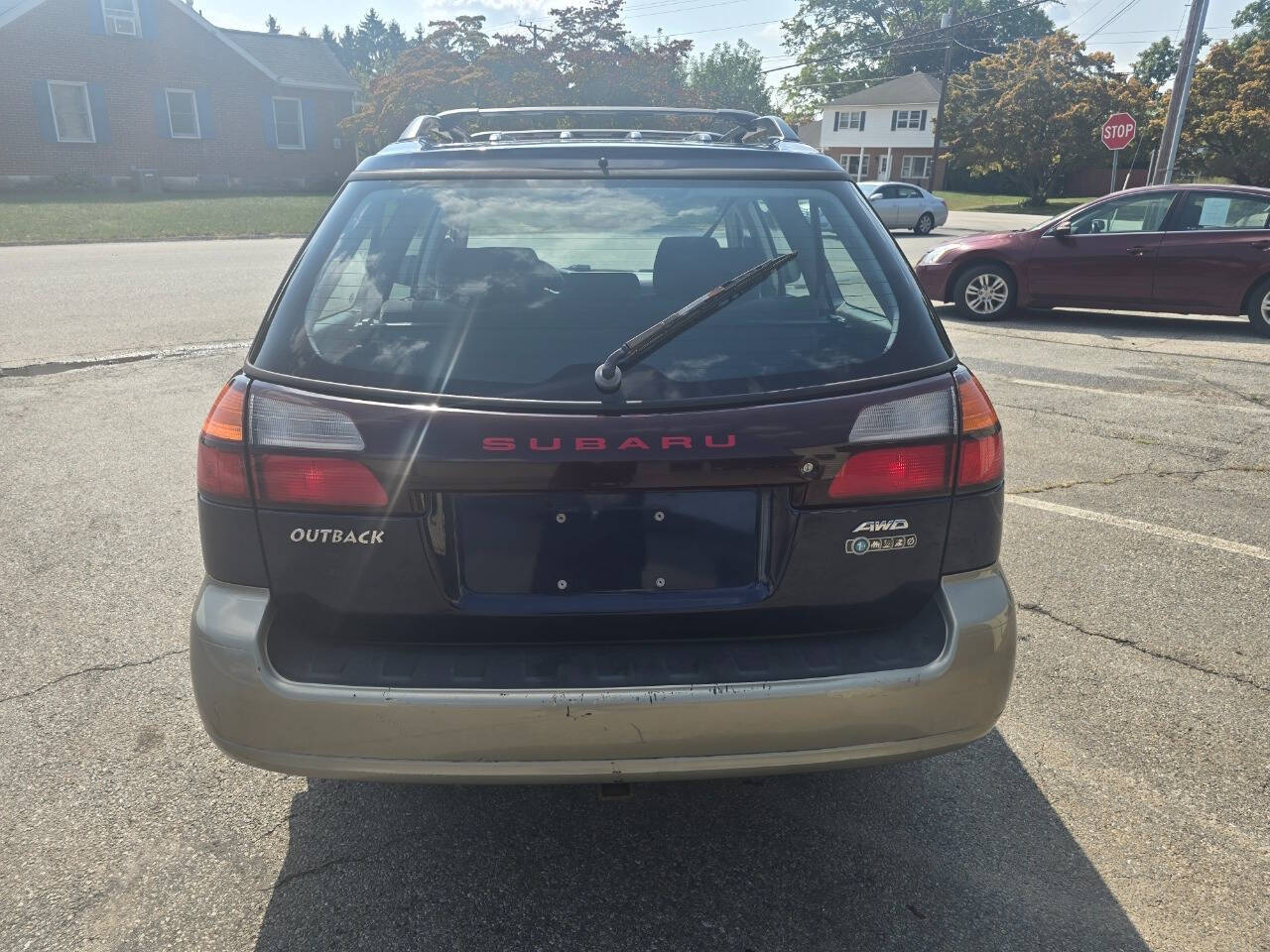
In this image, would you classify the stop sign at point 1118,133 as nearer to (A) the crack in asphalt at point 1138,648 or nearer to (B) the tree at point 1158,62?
(A) the crack in asphalt at point 1138,648

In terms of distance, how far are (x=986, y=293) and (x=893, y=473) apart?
9980 mm

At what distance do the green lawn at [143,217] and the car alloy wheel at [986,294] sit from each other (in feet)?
36.9

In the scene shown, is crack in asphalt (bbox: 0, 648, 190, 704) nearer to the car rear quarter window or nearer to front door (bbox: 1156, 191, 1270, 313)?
front door (bbox: 1156, 191, 1270, 313)

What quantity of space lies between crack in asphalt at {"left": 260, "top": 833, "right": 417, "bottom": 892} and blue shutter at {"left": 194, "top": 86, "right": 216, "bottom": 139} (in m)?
35.6

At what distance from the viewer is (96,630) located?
369 centimetres

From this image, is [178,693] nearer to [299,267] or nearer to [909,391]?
[299,267]

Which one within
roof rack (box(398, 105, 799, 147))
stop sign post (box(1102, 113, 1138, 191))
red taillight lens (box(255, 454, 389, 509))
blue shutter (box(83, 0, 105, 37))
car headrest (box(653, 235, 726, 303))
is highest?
blue shutter (box(83, 0, 105, 37))

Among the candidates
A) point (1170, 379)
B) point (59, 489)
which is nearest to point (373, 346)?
point (59, 489)

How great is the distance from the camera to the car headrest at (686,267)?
2332 millimetres

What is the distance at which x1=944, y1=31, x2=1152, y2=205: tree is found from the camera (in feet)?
144

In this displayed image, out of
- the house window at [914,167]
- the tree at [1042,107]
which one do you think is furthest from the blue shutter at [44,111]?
the house window at [914,167]

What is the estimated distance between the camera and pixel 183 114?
32406 mm

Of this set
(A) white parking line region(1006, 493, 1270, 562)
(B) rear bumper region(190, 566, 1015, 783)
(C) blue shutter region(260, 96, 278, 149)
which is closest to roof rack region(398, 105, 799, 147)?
(B) rear bumper region(190, 566, 1015, 783)

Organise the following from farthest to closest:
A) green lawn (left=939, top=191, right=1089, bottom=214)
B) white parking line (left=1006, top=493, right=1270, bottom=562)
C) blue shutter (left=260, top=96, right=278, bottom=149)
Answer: green lawn (left=939, top=191, right=1089, bottom=214), blue shutter (left=260, top=96, right=278, bottom=149), white parking line (left=1006, top=493, right=1270, bottom=562)
